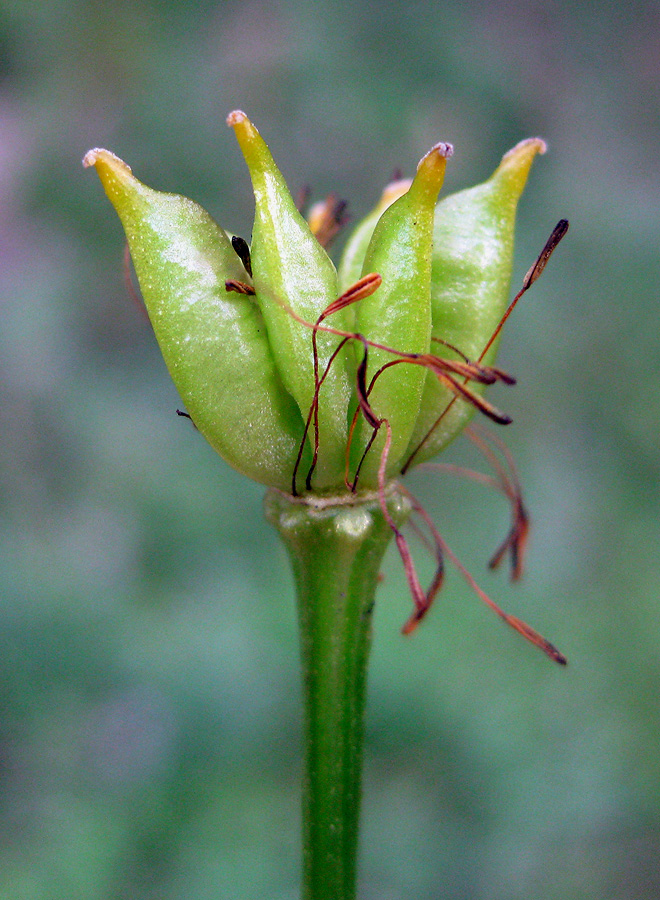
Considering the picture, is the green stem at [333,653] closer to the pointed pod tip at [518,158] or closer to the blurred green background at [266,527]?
the pointed pod tip at [518,158]

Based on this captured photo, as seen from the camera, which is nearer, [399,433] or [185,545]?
[399,433]

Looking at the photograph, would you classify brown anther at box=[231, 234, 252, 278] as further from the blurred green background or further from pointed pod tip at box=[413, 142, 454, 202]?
the blurred green background

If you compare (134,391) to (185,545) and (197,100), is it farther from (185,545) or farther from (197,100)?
(197,100)

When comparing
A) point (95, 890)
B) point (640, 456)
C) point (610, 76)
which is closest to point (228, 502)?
point (95, 890)

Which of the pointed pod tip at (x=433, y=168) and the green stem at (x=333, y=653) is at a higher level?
the pointed pod tip at (x=433, y=168)

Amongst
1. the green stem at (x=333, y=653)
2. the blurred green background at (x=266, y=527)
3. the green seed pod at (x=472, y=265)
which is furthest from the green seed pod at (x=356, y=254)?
the blurred green background at (x=266, y=527)

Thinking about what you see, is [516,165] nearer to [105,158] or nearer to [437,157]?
[437,157]

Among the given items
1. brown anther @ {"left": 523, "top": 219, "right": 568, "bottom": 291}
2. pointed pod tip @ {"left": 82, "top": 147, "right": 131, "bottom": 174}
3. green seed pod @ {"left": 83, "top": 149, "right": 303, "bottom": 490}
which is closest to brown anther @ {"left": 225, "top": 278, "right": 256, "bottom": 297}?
green seed pod @ {"left": 83, "top": 149, "right": 303, "bottom": 490}
